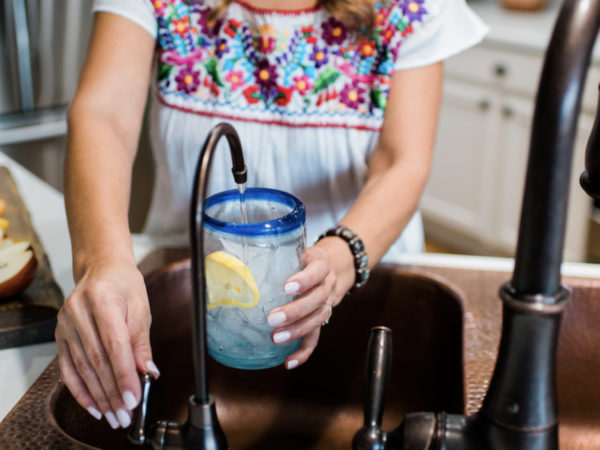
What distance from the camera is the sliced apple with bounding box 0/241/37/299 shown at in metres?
0.94

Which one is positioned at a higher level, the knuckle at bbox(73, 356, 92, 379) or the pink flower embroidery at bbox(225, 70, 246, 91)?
the pink flower embroidery at bbox(225, 70, 246, 91)

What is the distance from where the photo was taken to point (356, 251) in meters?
0.87

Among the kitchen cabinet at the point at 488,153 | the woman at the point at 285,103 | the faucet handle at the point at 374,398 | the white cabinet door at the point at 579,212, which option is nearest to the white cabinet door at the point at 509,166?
the kitchen cabinet at the point at 488,153

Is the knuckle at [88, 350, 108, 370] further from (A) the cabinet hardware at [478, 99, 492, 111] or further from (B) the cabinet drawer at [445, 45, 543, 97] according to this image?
(A) the cabinet hardware at [478, 99, 492, 111]

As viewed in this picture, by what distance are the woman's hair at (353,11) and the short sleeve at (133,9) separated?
0.27 metres

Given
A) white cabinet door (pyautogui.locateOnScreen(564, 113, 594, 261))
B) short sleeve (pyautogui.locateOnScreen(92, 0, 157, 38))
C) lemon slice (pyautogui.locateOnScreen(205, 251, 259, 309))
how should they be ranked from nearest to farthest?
lemon slice (pyautogui.locateOnScreen(205, 251, 259, 309)) → short sleeve (pyautogui.locateOnScreen(92, 0, 157, 38)) → white cabinet door (pyautogui.locateOnScreen(564, 113, 594, 261))

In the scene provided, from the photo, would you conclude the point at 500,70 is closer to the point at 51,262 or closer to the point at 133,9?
the point at 133,9

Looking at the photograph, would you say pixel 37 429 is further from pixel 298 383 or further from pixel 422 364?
pixel 422 364

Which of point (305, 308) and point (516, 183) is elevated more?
point (305, 308)

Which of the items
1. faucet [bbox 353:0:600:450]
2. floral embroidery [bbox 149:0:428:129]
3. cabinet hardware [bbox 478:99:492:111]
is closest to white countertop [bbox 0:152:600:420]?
floral embroidery [bbox 149:0:428:129]

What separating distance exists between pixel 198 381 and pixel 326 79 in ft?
2.57

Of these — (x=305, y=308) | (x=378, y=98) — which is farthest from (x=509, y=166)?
(x=305, y=308)

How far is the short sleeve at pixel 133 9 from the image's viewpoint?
1.09 meters

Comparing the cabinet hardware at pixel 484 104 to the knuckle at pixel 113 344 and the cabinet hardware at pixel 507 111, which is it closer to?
the cabinet hardware at pixel 507 111
